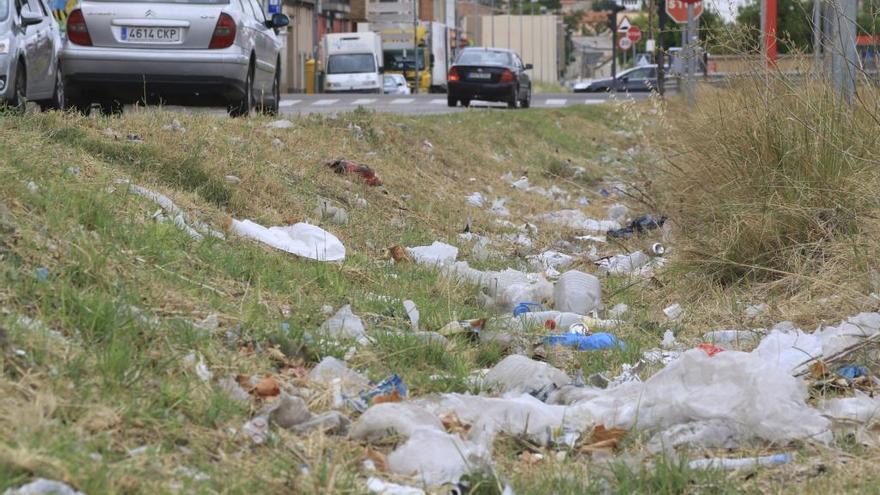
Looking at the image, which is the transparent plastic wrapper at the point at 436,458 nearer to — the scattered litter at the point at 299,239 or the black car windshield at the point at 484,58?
the scattered litter at the point at 299,239

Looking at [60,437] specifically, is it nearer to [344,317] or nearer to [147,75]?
[344,317]

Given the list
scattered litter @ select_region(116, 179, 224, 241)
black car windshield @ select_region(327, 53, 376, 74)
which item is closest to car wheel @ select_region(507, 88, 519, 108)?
black car windshield @ select_region(327, 53, 376, 74)

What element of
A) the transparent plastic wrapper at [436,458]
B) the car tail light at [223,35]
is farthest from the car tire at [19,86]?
the transparent plastic wrapper at [436,458]

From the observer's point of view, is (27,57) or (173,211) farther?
(27,57)

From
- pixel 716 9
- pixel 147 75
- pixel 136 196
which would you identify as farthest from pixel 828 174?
pixel 147 75

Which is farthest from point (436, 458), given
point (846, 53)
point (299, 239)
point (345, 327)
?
point (846, 53)

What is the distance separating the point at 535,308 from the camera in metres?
7.00

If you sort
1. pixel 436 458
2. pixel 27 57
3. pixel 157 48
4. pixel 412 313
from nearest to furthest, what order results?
pixel 436 458 → pixel 412 313 → pixel 27 57 → pixel 157 48

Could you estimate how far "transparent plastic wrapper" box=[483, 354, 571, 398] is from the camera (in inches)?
199

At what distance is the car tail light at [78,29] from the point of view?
12891mm

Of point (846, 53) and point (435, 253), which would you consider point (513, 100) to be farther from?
point (846, 53)

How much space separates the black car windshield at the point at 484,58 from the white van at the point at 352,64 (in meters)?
17.3

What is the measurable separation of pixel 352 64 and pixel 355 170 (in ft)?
134

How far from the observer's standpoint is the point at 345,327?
18.4 ft
